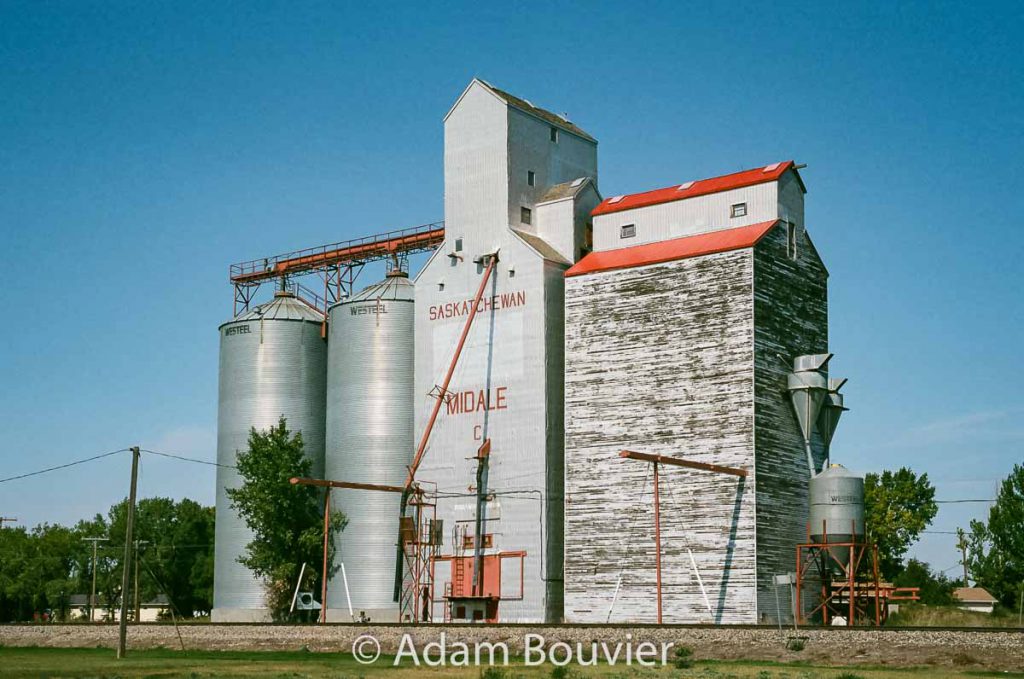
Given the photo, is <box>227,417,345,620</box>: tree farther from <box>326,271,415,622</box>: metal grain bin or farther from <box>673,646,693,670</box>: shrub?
<box>673,646,693,670</box>: shrub

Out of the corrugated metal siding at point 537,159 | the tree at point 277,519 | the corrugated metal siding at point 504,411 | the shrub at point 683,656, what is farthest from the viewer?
the tree at point 277,519

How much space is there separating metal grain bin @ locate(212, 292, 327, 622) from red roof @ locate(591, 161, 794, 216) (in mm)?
20786

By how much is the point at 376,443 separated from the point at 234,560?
1079 cm

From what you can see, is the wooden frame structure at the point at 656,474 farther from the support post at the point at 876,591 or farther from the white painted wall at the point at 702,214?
the white painted wall at the point at 702,214

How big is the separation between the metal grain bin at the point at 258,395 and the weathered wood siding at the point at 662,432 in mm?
20696

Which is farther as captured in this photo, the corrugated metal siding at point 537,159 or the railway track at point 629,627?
the corrugated metal siding at point 537,159

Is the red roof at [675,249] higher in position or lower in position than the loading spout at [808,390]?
higher

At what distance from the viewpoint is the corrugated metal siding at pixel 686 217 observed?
56531mm

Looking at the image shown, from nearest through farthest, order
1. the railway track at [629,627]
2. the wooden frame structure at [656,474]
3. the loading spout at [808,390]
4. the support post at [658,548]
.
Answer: the railway track at [629,627] < the support post at [658,548] < the wooden frame structure at [656,474] < the loading spout at [808,390]

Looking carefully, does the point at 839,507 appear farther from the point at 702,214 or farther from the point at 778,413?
the point at 702,214

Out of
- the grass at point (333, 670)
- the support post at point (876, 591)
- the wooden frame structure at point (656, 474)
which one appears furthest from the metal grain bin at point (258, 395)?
the support post at point (876, 591)

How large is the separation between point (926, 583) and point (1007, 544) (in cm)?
568

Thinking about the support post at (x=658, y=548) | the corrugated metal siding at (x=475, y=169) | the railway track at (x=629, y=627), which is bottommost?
the railway track at (x=629, y=627)

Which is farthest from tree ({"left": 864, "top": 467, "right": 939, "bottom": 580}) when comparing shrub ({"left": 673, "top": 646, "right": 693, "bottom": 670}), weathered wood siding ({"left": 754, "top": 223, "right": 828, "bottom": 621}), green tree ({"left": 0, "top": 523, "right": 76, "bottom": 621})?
green tree ({"left": 0, "top": 523, "right": 76, "bottom": 621})
